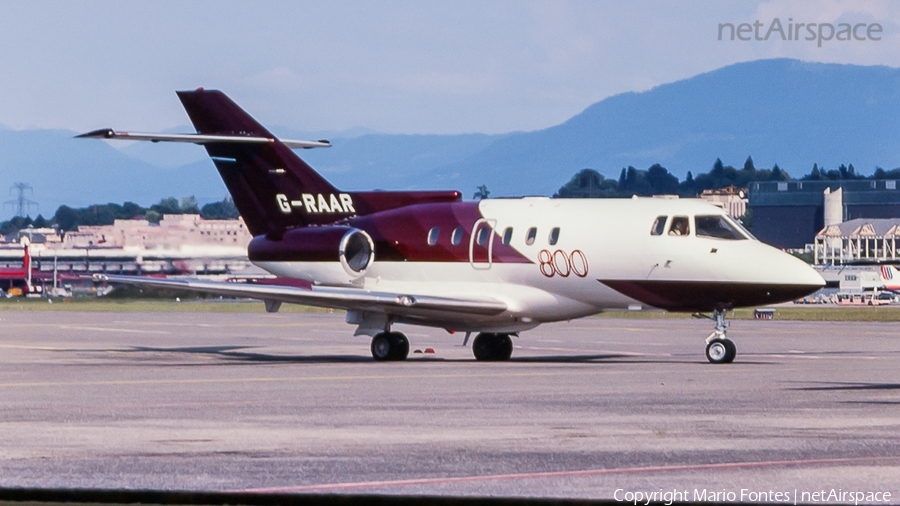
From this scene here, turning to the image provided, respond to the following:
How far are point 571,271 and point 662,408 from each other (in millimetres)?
10487

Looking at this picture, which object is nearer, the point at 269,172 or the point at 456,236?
the point at 456,236

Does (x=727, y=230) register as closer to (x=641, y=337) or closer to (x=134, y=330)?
(x=641, y=337)

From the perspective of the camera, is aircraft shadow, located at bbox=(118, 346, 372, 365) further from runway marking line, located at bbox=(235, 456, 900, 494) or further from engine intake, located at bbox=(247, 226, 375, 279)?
runway marking line, located at bbox=(235, 456, 900, 494)

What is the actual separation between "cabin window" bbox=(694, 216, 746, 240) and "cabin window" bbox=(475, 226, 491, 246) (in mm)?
4567

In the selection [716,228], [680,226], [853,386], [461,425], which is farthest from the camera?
[680,226]

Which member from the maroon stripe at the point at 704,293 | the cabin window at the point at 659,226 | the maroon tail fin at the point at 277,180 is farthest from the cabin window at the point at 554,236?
the maroon tail fin at the point at 277,180

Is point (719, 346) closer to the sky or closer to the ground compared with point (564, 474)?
closer to the sky

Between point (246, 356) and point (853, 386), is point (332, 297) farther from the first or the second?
point (853, 386)

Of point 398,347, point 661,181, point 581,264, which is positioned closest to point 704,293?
point 581,264

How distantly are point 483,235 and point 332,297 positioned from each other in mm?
3737

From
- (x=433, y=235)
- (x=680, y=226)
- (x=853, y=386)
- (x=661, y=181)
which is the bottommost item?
(x=853, y=386)

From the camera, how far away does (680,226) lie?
1064 inches

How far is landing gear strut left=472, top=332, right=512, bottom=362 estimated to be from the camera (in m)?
30.0

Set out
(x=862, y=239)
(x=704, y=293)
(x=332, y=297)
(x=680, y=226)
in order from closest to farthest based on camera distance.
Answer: (x=704, y=293), (x=680, y=226), (x=332, y=297), (x=862, y=239)
